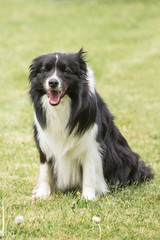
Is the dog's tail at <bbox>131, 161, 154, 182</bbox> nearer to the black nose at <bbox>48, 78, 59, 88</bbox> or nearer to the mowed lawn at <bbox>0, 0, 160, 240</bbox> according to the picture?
the mowed lawn at <bbox>0, 0, 160, 240</bbox>

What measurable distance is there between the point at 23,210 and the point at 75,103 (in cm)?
117

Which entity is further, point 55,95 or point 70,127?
point 70,127

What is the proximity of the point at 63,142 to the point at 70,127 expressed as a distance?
18 cm

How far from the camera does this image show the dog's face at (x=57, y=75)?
154 inches

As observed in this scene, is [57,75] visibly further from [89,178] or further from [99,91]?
[99,91]

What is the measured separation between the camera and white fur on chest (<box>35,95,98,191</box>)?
13.4 ft

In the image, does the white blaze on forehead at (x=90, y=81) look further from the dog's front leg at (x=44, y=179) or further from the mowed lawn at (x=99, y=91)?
the dog's front leg at (x=44, y=179)

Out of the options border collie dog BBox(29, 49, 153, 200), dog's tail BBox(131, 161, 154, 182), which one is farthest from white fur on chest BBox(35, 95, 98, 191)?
dog's tail BBox(131, 161, 154, 182)

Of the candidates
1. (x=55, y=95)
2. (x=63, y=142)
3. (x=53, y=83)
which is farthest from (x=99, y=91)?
(x=53, y=83)

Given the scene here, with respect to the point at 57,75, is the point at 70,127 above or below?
below

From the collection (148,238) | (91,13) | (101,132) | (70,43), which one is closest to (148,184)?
(101,132)

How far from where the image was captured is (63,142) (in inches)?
163

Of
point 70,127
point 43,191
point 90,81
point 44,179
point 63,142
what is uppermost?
point 90,81

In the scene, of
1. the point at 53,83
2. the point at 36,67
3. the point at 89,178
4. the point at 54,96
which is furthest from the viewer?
the point at 89,178
